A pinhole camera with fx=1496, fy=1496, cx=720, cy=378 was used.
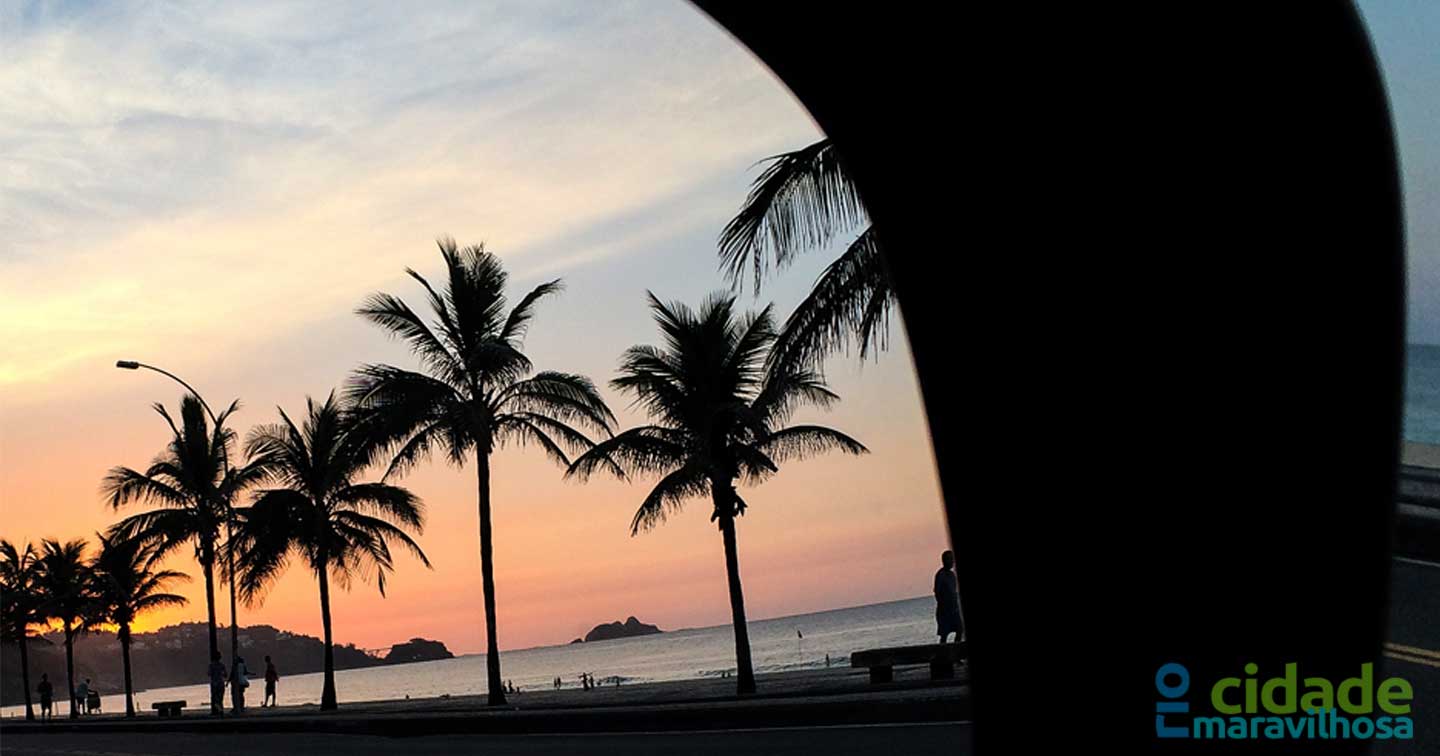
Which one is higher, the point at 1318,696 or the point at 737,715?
the point at 1318,696

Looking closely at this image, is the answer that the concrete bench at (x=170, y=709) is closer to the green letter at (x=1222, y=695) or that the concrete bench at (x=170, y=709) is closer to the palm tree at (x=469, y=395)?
the palm tree at (x=469, y=395)

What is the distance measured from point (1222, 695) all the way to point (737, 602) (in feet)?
80.4

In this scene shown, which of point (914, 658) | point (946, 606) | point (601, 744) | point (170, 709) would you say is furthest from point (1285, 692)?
point (170, 709)

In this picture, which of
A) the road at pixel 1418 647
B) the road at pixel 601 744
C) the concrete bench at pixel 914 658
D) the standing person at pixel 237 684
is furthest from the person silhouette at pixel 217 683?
the road at pixel 1418 647

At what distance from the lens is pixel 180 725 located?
A: 38750 mm

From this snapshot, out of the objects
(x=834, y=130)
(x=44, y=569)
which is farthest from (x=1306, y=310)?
(x=44, y=569)

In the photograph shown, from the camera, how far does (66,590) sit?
6875 centimetres

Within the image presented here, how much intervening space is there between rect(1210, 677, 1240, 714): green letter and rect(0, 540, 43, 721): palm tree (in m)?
75.5

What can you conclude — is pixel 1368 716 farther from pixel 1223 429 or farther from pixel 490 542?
pixel 490 542

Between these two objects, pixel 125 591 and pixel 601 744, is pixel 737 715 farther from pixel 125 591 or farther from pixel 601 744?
pixel 125 591

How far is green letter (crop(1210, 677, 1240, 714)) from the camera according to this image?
3.03 m

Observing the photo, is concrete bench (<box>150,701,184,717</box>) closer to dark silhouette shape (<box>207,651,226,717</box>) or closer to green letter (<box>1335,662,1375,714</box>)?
dark silhouette shape (<box>207,651,226,717</box>)

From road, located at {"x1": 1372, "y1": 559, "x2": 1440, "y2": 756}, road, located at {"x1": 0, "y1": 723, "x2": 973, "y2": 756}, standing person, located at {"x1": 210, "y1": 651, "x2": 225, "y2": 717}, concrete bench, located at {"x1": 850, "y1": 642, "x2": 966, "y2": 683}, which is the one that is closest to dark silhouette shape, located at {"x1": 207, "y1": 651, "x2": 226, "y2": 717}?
standing person, located at {"x1": 210, "y1": 651, "x2": 225, "y2": 717}

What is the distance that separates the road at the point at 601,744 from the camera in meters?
13.2
